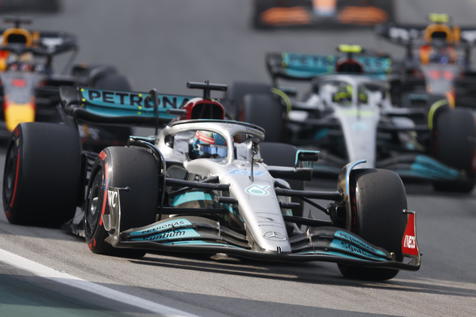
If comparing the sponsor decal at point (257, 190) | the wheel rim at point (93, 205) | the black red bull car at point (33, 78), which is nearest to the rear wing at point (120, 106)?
the wheel rim at point (93, 205)

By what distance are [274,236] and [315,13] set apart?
2552 centimetres

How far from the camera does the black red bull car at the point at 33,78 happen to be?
18.2 meters

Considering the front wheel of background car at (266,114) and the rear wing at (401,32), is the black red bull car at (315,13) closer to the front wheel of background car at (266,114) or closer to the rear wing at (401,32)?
the rear wing at (401,32)

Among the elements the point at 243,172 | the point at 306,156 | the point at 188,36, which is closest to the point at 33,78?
the point at 306,156

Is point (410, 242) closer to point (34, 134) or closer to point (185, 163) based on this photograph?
point (185, 163)

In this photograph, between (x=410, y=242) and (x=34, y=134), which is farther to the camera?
(x=34, y=134)

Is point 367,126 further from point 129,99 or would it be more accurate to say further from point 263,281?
point 263,281

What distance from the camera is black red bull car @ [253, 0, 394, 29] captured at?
110ft

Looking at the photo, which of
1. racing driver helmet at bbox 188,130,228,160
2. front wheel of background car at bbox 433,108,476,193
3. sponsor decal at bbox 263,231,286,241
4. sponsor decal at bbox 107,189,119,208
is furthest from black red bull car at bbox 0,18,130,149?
sponsor decal at bbox 263,231,286,241

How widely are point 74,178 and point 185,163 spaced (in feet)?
3.43

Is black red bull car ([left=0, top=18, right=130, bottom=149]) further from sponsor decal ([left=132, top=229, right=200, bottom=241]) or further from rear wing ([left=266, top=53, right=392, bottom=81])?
sponsor decal ([left=132, top=229, right=200, bottom=241])

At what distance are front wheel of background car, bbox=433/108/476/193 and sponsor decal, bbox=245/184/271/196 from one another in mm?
7772

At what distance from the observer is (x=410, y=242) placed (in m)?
9.05

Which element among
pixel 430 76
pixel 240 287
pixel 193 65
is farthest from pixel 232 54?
pixel 240 287
